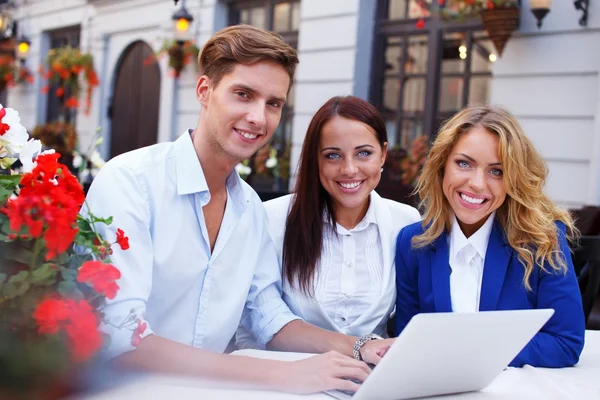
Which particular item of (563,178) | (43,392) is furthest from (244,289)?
(563,178)

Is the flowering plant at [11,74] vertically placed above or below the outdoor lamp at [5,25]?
below

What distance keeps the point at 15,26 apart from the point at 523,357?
13.6 m

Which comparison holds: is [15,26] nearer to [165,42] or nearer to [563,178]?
[165,42]

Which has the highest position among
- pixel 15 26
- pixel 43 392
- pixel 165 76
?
pixel 15 26

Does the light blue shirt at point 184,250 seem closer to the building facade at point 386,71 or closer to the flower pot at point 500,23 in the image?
the building facade at point 386,71

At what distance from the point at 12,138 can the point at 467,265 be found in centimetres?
142

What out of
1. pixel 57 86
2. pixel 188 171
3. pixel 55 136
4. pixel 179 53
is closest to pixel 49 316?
pixel 188 171

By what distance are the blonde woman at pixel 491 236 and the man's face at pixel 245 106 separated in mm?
626

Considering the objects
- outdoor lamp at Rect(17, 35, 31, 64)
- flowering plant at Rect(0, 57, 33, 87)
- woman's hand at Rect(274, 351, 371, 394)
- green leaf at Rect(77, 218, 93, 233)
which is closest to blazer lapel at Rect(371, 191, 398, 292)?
woman's hand at Rect(274, 351, 371, 394)

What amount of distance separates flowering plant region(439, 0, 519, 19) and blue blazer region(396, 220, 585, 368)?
395cm

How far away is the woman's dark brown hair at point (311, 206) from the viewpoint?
2.35 m

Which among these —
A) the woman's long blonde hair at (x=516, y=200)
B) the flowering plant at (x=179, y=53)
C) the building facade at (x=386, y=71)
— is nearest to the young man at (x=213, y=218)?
the woman's long blonde hair at (x=516, y=200)

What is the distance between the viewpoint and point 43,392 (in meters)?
1.04

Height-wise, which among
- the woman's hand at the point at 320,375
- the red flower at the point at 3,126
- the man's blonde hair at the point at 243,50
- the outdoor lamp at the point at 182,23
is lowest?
the woman's hand at the point at 320,375
